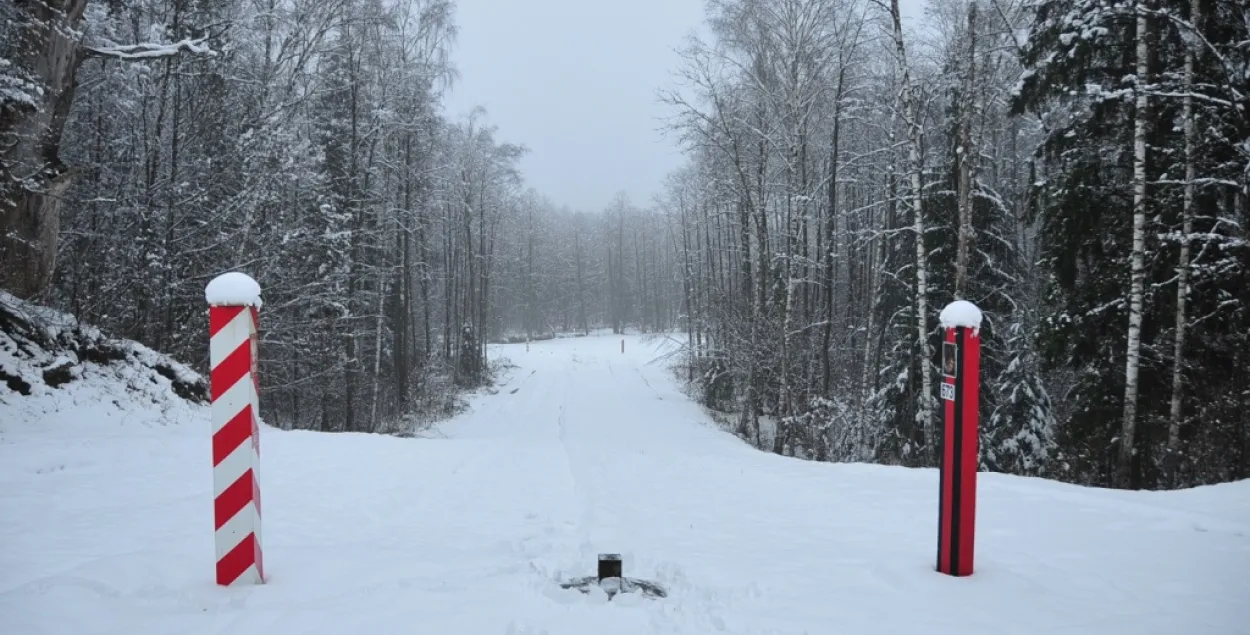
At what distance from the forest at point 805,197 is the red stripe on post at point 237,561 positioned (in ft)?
22.3

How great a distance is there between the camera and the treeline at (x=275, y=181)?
35.0 ft

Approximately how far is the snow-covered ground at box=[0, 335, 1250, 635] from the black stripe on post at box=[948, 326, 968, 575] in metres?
0.17

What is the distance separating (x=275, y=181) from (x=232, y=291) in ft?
39.4

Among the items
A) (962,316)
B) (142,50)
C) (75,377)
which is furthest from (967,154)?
(75,377)

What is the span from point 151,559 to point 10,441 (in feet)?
14.3

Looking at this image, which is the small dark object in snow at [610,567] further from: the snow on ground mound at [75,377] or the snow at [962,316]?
the snow on ground mound at [75,377]

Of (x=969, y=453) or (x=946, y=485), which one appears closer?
(x=969, y=453)

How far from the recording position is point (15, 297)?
24.1 ft

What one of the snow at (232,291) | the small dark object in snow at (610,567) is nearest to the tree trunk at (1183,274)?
the small dark object in snow at (610,567)

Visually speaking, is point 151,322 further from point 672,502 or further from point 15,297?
point 672,502

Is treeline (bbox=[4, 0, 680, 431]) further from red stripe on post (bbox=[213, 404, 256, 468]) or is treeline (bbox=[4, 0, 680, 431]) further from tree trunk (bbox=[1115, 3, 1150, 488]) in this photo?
tree trunk (bbox=[1115, 3, 1150, 488])

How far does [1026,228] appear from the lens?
1346 centimetres

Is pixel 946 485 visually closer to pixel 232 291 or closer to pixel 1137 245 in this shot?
pixel 232 291

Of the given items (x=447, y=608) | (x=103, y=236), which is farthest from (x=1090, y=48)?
(x=103, y=236)
